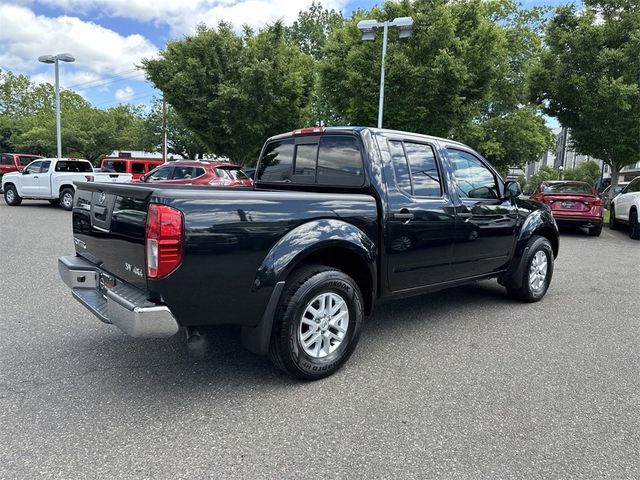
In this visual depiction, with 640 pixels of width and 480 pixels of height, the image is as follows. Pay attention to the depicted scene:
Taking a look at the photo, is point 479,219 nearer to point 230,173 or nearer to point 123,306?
point 123,306

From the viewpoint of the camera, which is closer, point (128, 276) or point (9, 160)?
point (128, 276)

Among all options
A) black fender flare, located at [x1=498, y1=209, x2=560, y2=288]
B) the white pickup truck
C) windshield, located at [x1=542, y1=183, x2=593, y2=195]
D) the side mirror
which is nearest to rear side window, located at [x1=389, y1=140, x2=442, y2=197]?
the side mirror

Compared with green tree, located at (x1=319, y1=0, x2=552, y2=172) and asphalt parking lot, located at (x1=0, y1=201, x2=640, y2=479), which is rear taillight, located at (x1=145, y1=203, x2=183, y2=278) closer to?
asphalt parking lot, located at (x1=0, y1=201, x2=640, y2=479)

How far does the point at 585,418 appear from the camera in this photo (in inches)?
118

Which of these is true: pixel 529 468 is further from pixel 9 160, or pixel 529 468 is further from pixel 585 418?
pixel 9 160

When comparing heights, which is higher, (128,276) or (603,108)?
(603,108)

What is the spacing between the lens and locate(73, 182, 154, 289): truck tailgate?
2.87m

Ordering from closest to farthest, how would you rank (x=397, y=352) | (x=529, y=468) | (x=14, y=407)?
1. (x=529, y=468)
2. (x=14, y=407)
3. (x=397, y=352)

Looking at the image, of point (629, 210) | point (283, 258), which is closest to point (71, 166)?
point (283, 258)

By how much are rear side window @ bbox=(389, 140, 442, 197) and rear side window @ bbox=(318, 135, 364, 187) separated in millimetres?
322

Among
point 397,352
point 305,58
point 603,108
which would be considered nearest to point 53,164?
point 305,58

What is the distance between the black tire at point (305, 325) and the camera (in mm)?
3193

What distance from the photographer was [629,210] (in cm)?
1255

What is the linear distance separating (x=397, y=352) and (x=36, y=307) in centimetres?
377
